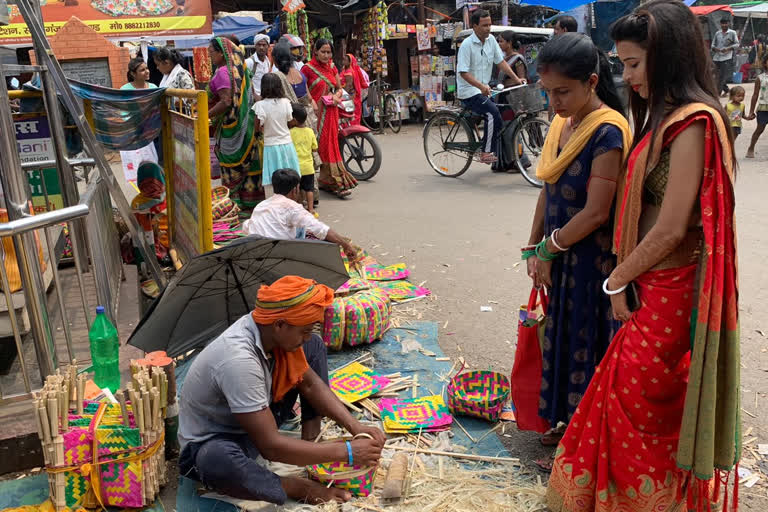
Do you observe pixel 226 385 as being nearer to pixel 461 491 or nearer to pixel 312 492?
→ pixel 312 492

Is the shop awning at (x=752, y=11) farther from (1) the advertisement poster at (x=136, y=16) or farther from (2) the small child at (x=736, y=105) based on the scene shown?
(1) the advertisement poster at (x=136, y=16)

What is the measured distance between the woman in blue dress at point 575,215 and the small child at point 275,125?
4.43m

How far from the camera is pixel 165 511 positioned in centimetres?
280

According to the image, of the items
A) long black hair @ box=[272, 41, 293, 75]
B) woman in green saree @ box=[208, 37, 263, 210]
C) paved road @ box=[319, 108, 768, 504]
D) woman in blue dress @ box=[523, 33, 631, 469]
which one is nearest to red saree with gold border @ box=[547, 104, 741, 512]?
woman in blue dress @ box=[523, 33, 631, 469]

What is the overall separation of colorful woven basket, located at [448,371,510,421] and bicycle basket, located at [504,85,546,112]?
18.7 feet

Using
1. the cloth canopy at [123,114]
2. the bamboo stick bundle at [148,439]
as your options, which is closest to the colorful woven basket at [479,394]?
the bamboo stick bundle at [148,439]

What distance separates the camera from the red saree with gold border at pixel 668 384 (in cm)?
206

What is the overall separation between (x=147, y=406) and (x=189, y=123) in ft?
8.19

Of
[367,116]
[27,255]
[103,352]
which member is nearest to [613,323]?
[103,352]

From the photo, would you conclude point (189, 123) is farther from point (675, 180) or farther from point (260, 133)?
point (675, 180)

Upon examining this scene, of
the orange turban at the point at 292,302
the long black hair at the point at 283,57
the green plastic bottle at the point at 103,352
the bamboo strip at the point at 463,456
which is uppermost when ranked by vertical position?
the long black hair at the point at 283,57

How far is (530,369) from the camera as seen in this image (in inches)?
118

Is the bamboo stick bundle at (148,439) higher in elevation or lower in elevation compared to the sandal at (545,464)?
higher

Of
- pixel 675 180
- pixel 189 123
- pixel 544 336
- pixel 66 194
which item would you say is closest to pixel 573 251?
pixel 544 336
